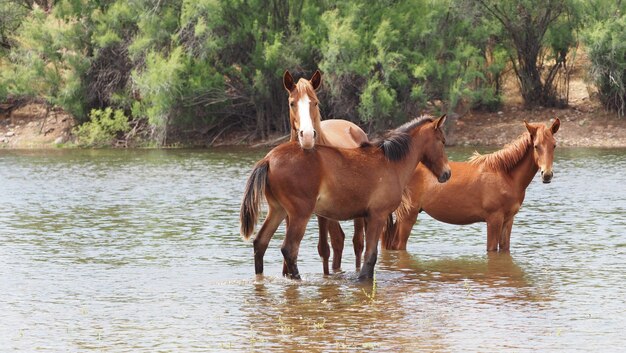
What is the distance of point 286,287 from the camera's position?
35.1 ft

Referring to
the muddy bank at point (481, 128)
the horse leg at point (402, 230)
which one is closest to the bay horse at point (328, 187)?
the horse leg at point (402, 230)

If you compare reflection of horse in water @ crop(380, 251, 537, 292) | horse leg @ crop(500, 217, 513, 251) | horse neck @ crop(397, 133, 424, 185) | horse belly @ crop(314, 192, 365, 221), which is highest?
horse neck @ crop(397, 133, 424, 185)

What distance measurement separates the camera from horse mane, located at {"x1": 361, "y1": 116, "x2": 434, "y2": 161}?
36.1 ft

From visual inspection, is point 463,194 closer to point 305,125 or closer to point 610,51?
point 305,125

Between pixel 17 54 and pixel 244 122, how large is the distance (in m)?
7.81

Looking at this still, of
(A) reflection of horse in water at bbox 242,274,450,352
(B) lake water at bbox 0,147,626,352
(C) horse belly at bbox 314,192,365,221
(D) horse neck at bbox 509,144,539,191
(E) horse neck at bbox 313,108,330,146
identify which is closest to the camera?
(A) reflection of horse in water at bbox 242,274,450,352

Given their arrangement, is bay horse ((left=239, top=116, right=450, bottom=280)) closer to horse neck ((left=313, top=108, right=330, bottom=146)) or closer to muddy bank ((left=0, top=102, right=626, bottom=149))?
horse neck ((left=313, top=108, right=330, bottom=146))

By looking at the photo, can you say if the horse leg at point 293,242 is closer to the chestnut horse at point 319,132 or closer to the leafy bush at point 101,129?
the chestnut horse at point 319,132

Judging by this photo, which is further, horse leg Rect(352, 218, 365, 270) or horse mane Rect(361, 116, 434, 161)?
horse leg Rect(352, 218, 365, 270)

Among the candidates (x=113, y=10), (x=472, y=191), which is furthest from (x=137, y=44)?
(x=472, y=191)

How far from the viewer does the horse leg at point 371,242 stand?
10.7 metres

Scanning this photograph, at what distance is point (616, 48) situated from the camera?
1352 inches

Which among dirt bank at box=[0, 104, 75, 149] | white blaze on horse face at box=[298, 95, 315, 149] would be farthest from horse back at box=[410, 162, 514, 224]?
dirt bank at box=[0, 104, 75, 149]

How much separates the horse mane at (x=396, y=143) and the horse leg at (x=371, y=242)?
65cm
